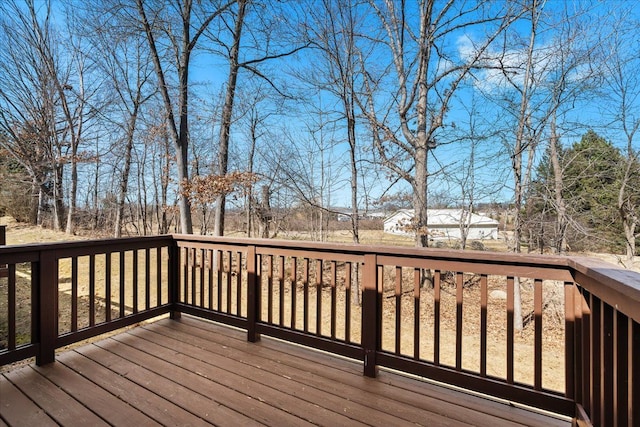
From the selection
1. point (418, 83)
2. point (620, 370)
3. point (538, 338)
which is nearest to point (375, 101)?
point (418, 83)

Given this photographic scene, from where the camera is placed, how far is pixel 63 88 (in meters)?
9.86

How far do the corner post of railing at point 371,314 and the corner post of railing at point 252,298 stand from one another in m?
1.02

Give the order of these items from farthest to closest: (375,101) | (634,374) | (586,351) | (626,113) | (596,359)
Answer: (375,101)
(626,113)
(586,351)
(596,359)
(634,374)

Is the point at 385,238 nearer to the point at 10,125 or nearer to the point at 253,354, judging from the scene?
the point at 253,354

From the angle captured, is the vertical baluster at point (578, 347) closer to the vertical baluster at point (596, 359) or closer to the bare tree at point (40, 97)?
the vertical baluster at point (596, 359)

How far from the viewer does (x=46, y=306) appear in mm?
2400

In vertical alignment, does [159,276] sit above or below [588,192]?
below

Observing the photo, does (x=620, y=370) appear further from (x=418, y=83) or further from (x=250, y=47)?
(x=250, y=47)

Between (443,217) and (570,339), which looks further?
(443,217)

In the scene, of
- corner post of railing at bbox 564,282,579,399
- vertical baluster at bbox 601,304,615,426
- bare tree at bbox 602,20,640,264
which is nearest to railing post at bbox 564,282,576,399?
corner post of railing at bbox 564,282,579,399

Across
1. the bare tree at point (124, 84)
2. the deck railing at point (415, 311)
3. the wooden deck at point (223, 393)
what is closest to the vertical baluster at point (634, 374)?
the deck railing at point (415, 311)

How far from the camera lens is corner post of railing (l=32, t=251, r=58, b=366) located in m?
2.37

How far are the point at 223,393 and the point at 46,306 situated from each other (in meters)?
1.53

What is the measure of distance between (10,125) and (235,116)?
7.47 metres
